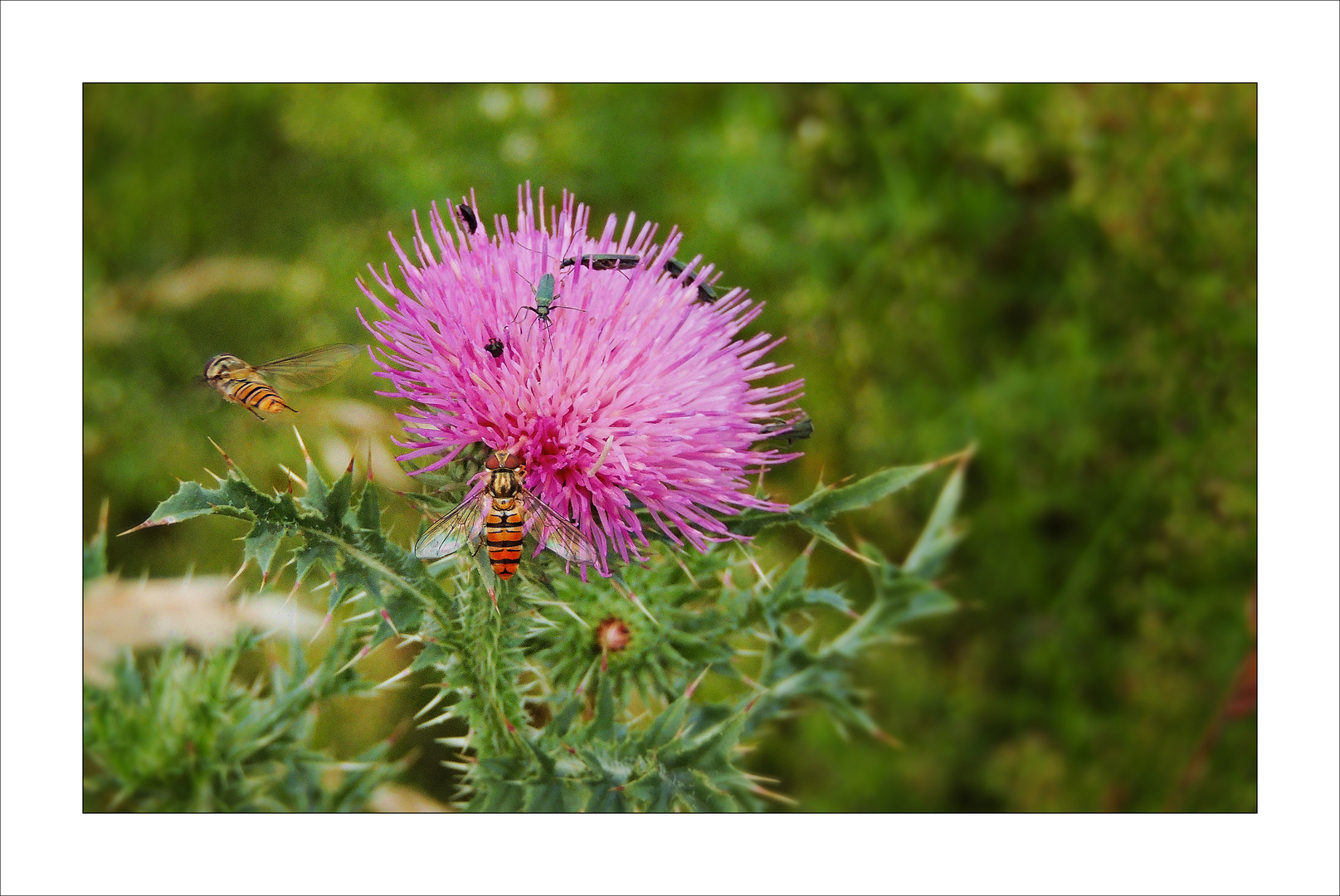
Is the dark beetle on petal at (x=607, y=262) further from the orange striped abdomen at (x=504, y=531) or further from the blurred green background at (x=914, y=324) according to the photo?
the orange striped abdomen at (x=504, y=531)

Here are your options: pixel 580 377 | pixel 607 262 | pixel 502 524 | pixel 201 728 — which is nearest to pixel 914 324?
pixel 607 262

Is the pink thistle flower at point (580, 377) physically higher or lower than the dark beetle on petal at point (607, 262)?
lower

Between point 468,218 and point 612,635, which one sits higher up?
point 468,218

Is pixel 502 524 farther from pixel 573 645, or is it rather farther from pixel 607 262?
pixel 607 262

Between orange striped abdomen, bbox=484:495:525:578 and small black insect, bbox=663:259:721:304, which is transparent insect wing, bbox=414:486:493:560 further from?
small black insect, bbox=663:259:721:304

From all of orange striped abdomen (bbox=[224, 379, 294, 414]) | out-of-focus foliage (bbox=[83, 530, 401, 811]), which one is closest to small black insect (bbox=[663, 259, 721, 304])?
orange striped abdomen (bbox=[224, 379, 294, 414])

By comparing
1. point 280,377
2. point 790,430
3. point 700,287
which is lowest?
point 790,430

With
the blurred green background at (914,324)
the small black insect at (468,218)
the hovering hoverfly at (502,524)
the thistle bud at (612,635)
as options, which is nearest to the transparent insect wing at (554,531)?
the hovering hoverfly at (502,524)
